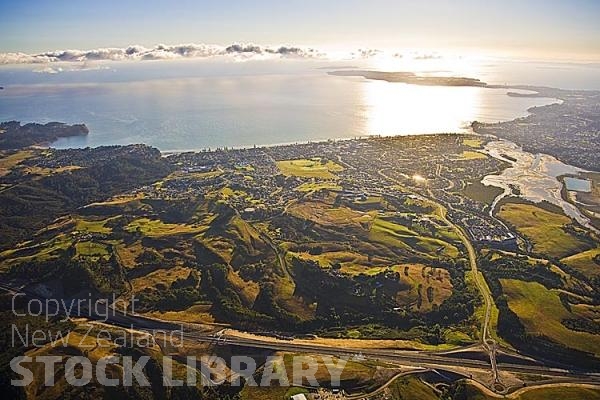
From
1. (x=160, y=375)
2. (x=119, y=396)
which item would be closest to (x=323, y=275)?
(x=160, y=375)

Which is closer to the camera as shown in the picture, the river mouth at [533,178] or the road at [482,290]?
the road at [482,290]

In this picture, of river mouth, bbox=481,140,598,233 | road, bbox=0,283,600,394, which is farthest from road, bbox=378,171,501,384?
river mouth, bbox=481,140,598,233

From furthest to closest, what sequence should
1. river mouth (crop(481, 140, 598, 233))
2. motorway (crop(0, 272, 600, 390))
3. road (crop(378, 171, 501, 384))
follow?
river mouth (crop(481, 140, 598, 233)) < road (crop(378, 171, 501, 384)) < motorway (crop(0, 272, 600, 390))

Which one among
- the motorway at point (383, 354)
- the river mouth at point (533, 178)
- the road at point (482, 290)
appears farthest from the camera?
the river mouth at point (533, 178)

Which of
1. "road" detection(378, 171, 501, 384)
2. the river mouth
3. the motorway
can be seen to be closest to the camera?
the motorway

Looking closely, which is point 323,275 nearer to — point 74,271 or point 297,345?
point 297,345

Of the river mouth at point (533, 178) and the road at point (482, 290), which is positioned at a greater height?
the river mouth at point (533, 178)

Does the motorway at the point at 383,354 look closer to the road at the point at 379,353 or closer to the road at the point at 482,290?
the road at the point at 379,353

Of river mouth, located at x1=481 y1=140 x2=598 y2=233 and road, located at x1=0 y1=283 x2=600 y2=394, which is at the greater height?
river mouth, located at x1=481 y1=140 x2=598 y2=233

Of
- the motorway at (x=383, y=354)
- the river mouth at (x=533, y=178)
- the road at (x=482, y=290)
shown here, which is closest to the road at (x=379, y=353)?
the motorway at (x=383, y=354)

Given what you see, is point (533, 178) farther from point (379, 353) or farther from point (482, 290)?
point (379, 353)

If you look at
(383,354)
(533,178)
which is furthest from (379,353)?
(533,178)

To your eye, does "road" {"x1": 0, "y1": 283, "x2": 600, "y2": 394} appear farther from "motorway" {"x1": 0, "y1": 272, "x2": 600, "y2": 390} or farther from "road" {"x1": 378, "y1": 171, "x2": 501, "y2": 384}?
"road" {"x1": 378, "y1": 171, "x2": 501, "y2": 384}
